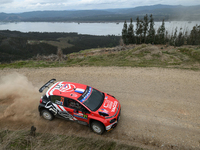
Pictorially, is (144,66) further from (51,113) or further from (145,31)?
(145,31)

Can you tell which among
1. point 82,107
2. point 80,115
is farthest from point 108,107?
point 80,115

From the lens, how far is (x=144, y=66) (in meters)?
13.4

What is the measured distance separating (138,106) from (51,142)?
4788 millimetres

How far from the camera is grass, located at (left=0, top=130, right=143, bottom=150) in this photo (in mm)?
5070

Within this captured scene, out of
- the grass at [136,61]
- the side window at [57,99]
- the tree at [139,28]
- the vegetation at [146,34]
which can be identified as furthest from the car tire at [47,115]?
the tree at [139,28]

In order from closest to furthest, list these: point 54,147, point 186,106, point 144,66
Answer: point 54,147 → point 186,106 → point 144,66

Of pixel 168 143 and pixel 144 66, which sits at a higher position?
pixel 144 66

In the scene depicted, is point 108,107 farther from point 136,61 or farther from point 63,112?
point 136,61

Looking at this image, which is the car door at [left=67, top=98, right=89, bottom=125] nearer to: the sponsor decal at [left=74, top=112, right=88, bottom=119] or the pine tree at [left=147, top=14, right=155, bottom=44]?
the sponsor decal at [left=74, top=112, right=88, bottom=119]

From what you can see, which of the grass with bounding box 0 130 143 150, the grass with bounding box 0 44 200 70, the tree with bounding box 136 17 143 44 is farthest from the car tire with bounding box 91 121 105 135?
the tree with bounding box 136 17 143 44

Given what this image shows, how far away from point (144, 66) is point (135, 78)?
2910 millimetres

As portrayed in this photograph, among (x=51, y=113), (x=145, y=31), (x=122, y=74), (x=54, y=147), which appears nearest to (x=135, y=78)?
(x=122, y=74)

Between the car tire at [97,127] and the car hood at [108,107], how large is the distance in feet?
1.46

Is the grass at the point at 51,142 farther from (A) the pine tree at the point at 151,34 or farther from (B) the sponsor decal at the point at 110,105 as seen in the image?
(A) the pine tree at the point at 151,34
